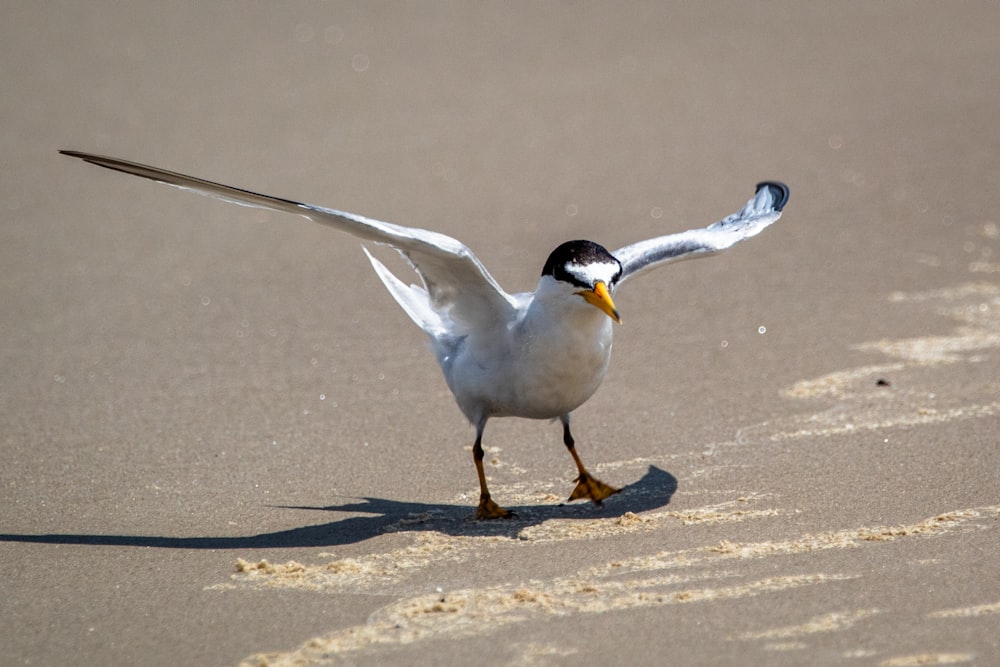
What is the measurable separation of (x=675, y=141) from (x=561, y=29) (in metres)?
3.09

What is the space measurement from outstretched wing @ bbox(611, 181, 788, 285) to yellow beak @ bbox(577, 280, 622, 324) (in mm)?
436

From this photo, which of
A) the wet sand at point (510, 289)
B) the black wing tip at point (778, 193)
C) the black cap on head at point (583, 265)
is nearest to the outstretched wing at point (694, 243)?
the black wing tip at point (778, 193)

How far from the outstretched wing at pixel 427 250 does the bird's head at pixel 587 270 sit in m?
0.31

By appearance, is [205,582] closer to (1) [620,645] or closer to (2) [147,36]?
(1) [620,645]

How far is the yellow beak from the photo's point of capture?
172 inches

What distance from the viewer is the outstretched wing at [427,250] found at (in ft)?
14.4

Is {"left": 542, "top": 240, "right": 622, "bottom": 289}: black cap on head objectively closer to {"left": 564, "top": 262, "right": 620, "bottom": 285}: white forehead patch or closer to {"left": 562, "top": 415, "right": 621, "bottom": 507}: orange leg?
{"left": 564, "top": 262, "right": 620, "bottom": 285}: white forehead patch

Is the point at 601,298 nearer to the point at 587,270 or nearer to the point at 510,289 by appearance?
the point at 587,270

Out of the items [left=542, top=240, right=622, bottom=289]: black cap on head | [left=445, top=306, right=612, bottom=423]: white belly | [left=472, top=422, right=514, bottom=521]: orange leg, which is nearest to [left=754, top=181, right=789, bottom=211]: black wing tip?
[left=445, top=306, right=612, bottom=423]: white belly

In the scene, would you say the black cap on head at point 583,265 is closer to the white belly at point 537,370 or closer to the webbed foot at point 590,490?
the white belly at point 537,370

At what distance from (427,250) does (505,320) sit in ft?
1.78

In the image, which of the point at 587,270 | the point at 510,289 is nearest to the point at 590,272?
the point at 587,270

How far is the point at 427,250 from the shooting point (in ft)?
15.1

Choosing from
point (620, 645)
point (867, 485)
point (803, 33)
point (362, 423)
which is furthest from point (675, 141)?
point (620, 645)
